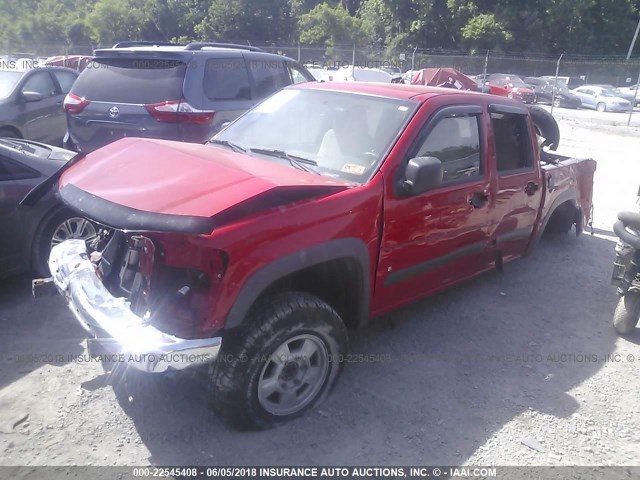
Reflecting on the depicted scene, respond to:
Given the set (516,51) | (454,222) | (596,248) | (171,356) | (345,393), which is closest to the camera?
(171,356)

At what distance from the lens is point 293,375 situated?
306 centimetres

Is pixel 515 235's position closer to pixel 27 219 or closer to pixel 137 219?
pixel 137 219

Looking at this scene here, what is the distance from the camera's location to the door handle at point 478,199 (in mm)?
3883

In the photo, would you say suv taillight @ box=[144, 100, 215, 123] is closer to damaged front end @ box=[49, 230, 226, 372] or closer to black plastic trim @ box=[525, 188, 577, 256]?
damaged front end @ box=[49, 230, 226, 372]

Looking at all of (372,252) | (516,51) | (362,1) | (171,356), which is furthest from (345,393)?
(362,1)

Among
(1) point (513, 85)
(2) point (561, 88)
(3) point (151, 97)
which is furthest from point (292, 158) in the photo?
(2) point (561, 88)

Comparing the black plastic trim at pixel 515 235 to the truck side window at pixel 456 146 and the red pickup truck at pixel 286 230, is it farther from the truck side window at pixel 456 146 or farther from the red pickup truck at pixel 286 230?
the truck side window at pixel 456 146

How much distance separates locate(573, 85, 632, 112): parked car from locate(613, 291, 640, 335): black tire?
27.7 m

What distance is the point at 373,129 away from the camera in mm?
3551

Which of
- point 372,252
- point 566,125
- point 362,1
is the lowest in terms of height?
point 566,125

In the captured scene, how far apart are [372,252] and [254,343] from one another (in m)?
0.95

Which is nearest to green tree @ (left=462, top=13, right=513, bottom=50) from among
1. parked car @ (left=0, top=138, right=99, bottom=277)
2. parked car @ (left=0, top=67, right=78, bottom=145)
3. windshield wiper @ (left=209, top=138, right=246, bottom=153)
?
parked car @ (left=0, top=67, right=78, bottom=145)

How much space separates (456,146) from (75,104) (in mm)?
4679

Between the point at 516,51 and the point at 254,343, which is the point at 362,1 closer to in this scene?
the point at 516,51
